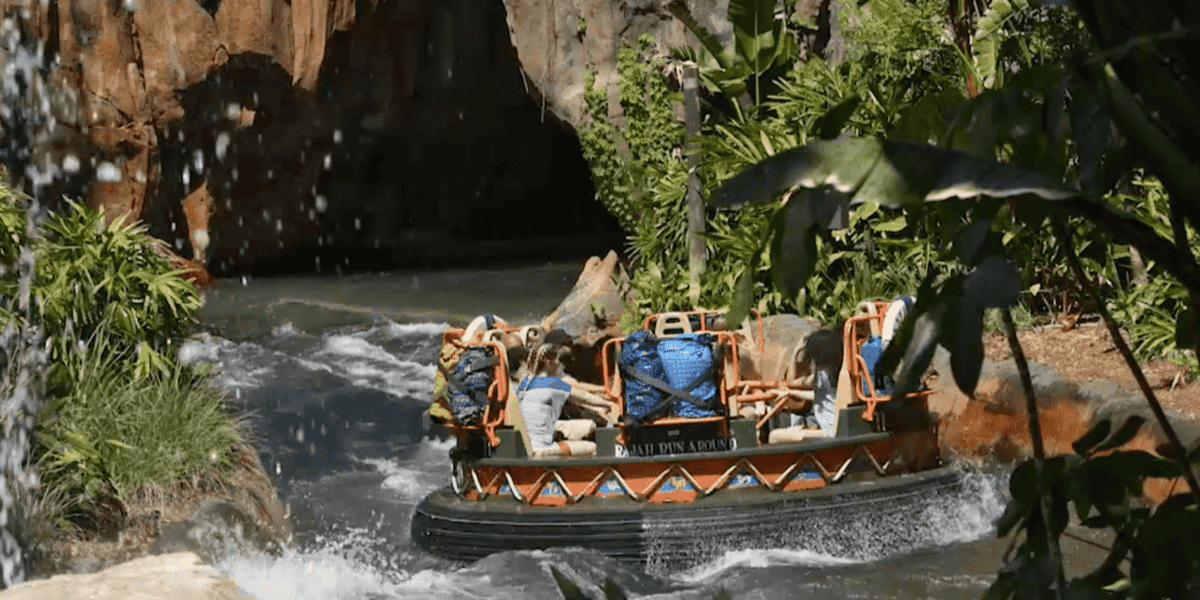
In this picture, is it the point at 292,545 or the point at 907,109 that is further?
the point at 292,545

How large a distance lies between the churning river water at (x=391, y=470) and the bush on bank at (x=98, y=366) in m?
0.53

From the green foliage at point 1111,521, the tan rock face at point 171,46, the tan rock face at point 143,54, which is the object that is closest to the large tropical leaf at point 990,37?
the green foliage at point 1111,521

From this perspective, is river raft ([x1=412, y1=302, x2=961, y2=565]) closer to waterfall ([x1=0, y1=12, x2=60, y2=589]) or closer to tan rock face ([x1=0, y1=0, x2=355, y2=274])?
waterfall ([x1=0, y1=12, x2=60, y2=589])

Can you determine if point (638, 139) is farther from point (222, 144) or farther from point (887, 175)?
point (887, 175)

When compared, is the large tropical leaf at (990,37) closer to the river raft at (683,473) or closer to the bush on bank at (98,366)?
the river raft at (683,473)

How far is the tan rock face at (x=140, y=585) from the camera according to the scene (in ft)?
16.6

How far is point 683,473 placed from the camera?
8.59 metres

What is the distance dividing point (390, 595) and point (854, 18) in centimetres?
857

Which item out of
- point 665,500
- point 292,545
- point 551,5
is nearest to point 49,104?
point 551,5

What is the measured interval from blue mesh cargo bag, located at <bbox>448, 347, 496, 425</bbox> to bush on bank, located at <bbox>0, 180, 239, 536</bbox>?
1.32m

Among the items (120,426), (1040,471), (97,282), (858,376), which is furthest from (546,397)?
(1040,471)

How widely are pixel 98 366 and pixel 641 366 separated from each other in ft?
9.65

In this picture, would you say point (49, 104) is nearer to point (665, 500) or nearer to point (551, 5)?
point (551, 5)

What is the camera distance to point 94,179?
17734 mm
